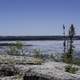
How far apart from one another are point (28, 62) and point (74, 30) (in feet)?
83.0

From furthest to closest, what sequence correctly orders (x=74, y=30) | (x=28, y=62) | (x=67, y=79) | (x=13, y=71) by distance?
(x=74, y=30)
(x=28, y=62)
(x=13, y=71)
(x=67, y=79)

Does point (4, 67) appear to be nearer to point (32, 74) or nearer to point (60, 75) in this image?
point (32, 74)

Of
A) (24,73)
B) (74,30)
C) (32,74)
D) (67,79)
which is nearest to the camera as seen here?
(67,79)

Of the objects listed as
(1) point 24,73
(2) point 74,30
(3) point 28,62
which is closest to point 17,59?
(3) point 28,62

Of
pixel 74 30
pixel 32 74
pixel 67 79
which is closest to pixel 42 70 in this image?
pixel 32 74

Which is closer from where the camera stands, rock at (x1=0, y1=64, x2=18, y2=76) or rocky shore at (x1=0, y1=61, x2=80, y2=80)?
rocky shore at (x1=0, y1=61, x2=80, y2=80)

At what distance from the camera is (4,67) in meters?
9.32

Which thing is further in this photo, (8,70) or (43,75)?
(8,70)

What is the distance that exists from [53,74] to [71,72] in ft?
2.44

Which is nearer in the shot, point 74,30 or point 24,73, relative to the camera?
point 24,73

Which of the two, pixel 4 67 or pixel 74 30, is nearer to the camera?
pixel 4 67

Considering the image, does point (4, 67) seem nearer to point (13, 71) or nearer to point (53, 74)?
point (13, 71)

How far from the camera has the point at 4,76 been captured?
902 cm

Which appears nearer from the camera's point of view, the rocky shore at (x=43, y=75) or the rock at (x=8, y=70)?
the rocky shore at (x=43, y=75)
